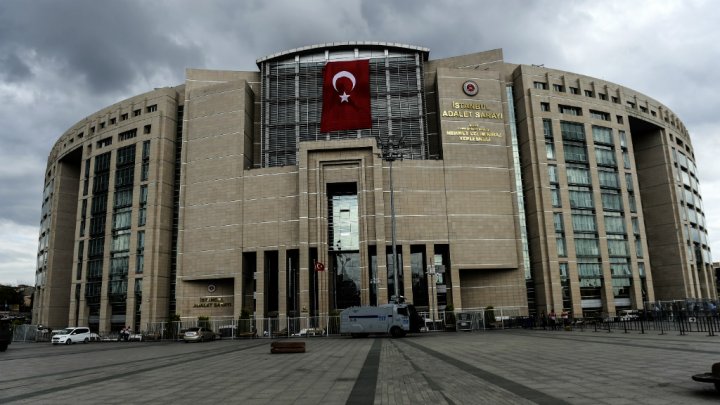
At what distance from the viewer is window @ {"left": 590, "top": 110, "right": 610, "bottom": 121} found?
228 feet

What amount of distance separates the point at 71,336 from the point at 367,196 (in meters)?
34.5

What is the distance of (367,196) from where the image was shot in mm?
59125

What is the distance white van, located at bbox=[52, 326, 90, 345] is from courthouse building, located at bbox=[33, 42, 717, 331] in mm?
10448

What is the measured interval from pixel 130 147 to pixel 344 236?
114ft

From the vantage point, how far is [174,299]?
6762cm

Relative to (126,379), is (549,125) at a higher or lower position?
higher

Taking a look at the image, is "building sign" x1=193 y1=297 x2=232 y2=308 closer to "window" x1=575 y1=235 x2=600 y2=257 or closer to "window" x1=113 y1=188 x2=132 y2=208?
"window" x1=113 y1=188 x2=132 y2=208

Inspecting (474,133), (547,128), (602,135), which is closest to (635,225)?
(602,135)

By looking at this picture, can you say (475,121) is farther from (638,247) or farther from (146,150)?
(146,150)

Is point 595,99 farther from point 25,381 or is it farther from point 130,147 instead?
point 25,381

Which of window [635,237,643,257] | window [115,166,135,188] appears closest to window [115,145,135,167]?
window [115,166,135,188]

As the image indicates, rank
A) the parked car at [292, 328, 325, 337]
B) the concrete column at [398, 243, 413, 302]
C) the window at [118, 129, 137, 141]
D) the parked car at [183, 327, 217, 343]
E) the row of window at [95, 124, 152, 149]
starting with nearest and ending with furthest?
the parked car at [183, 327, 217, 343], the parked car at [292, 328, 325, 337], the concrete column at [398, 243, 413, 302], the row of window at [95, 124, 152, 149], the window at [118, 129, 137, 141]

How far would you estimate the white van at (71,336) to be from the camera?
4794 centimetres

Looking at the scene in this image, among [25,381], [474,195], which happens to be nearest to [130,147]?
[474,195]
